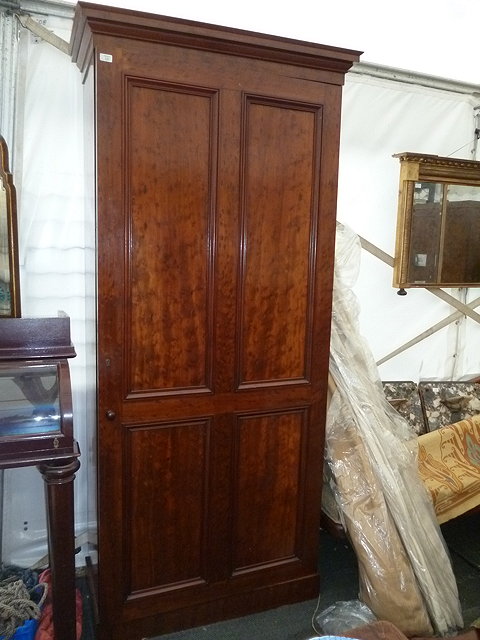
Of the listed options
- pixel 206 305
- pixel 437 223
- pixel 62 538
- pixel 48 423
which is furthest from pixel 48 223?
pixel 437 223

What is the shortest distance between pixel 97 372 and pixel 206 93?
42.0 inches

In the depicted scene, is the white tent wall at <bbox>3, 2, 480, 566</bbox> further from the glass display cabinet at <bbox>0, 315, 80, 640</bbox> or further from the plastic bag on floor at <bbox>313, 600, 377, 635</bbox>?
the plastic bag on floor at <bbox>313, 600, 377, 635</bbox>

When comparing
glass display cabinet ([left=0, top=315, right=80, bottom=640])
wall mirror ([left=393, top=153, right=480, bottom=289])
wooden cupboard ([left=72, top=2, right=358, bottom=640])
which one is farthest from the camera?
wall mirror ([left=393, top=153, right=480, bottom=289])

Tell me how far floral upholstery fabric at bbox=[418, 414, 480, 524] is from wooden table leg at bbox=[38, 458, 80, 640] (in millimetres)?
1670

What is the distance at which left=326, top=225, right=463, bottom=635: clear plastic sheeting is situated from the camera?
6.91 feet

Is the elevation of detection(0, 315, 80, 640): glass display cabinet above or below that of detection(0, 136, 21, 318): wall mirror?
below

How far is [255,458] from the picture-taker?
82.8 inches

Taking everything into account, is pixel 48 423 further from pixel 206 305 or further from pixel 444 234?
pixel 444 234

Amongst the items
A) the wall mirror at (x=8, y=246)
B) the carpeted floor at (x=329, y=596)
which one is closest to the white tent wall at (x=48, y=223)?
the wall mirror at (x=8, y=246)

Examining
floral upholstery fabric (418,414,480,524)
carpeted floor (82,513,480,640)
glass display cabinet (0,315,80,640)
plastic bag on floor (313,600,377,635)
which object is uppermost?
glass display cabinet (0,315,80,640)

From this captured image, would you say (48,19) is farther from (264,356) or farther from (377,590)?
(377,590)

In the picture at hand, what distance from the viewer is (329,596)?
91.8 inches

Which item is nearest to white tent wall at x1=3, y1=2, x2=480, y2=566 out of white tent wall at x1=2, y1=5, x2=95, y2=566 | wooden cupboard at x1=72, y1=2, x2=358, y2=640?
white tent wall at x1=2, y1=5, x2=95, y2=566

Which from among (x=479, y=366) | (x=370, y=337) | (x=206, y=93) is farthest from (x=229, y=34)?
(x=479, y=366)
